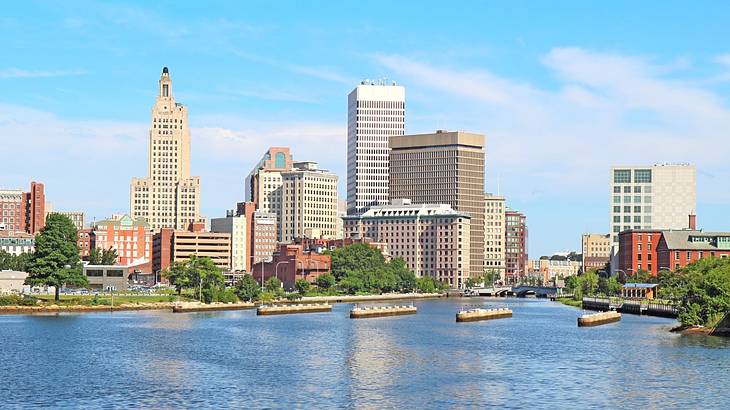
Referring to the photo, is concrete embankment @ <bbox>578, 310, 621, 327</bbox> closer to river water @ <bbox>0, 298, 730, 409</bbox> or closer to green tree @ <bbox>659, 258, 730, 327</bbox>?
river water @ <bbox>0, 298, 730, 409</bbox>

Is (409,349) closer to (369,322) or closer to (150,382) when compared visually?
(150,382)

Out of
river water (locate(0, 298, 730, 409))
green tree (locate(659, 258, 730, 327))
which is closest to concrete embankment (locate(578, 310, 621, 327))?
river water (locate(0, 298, 730, 409))

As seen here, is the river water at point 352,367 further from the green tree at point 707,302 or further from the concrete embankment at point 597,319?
the concrete embankment at point 597,319

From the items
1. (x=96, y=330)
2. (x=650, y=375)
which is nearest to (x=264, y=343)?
(x=96, y=330)

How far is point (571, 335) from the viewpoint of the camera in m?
158

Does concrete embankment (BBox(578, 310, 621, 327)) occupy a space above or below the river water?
above

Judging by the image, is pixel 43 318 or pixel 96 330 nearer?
pixel 96 330

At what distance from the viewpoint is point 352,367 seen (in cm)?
10956

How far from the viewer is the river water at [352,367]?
285ft

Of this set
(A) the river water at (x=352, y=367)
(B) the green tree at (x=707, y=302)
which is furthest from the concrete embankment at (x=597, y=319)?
(B) the green tree at (x=707, y=302)

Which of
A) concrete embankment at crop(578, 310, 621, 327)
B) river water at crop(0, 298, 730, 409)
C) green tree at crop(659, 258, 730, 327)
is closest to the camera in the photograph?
river water at crop(0, 298, 730, 409)

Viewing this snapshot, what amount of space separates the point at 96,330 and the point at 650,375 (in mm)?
82608

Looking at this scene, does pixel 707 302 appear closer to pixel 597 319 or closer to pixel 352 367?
pixel 597 319

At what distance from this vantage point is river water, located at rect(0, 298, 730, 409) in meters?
87.0
